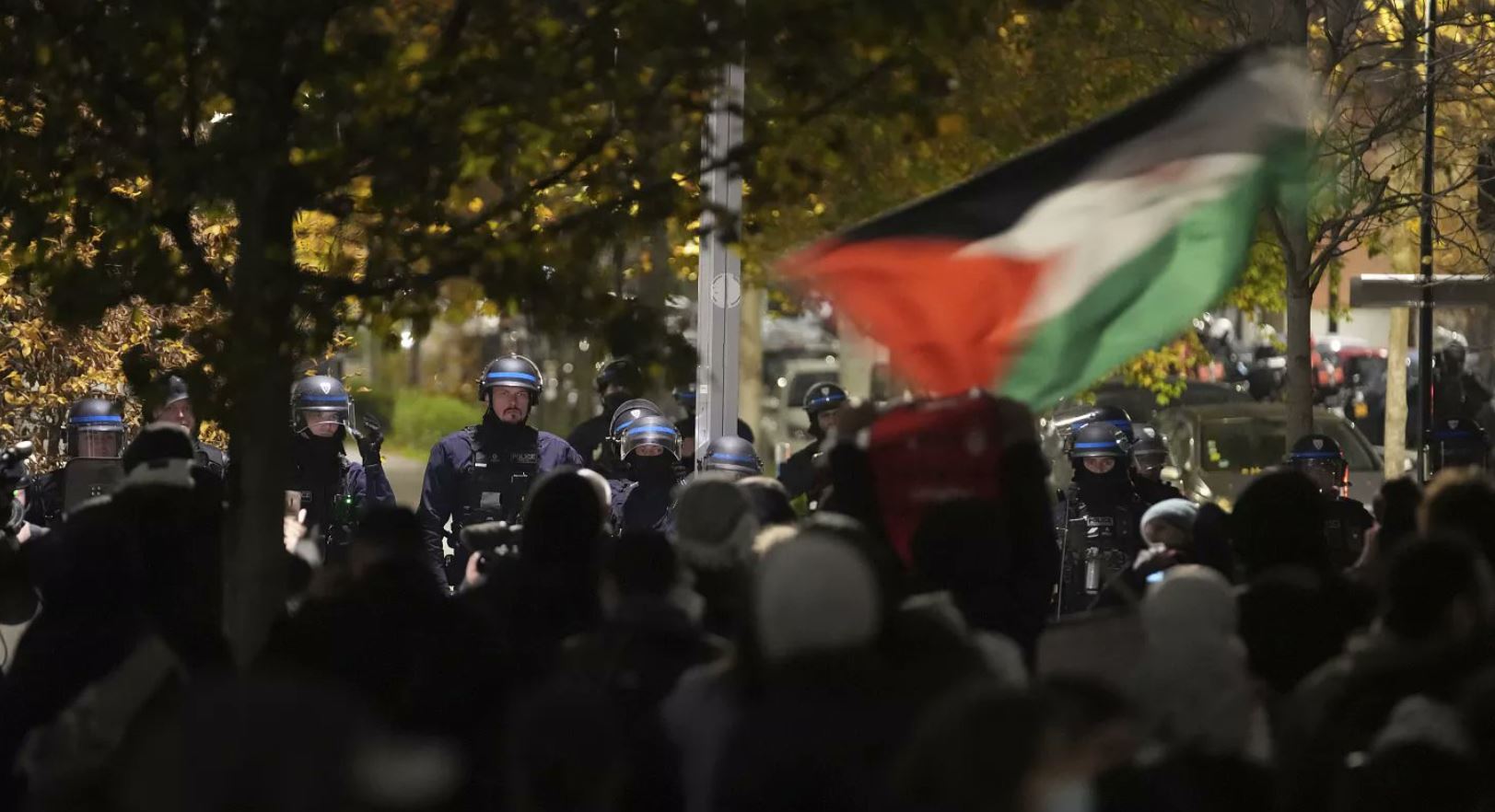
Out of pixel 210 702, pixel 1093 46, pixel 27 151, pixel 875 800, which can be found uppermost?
pixel 1093 46

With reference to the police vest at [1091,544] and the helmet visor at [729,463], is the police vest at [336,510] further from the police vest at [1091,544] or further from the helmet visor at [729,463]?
the police vest at [1091,544]

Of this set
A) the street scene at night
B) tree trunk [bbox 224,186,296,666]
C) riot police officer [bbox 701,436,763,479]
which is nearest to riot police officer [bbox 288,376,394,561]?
riot police officer [bbox 701,436,763,479]

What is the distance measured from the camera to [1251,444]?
21562 millimetres

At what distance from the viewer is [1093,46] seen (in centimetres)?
1939

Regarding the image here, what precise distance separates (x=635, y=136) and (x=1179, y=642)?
235 centimetres

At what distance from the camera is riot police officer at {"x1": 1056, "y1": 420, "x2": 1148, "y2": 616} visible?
1289cm

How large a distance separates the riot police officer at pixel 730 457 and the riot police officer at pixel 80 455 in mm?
2877

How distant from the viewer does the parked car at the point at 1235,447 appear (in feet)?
68.6

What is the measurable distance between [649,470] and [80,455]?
2964 mm

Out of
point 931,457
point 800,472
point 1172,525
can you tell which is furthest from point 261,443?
point 800,472

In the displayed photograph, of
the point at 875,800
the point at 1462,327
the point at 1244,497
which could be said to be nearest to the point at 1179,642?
the point at 875,800

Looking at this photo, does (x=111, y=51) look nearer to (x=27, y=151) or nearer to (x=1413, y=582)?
(x=27, y=151)

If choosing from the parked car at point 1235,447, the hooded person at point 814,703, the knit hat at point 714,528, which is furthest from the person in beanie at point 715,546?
the parked car at point 1235,447

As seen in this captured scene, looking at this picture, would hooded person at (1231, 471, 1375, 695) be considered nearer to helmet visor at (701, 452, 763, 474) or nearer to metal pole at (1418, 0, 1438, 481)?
helmet visor at (701, 452, 763, 474)
